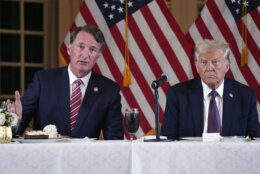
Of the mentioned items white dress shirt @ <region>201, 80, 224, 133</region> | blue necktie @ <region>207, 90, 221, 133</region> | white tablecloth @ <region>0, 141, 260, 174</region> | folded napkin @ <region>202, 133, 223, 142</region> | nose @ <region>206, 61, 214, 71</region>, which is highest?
nose @ <region>206, 61, 214, 71</region>

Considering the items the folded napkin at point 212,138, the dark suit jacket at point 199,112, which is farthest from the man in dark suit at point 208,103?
the folded napkin at point 212,138

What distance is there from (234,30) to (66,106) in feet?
7.35

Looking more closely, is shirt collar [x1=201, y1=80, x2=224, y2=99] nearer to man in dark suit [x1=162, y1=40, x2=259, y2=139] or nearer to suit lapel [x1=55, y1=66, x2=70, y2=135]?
man in dark suit [x1=162, y1=40, x2=259, y2=139]

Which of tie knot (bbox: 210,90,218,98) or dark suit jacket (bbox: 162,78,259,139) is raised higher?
tie knot (bbox: 210,90,218,98)

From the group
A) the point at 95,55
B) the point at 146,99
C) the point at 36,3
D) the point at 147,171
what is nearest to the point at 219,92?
the point at 95,55

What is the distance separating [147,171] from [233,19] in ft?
10.0

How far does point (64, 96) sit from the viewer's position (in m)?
2.92

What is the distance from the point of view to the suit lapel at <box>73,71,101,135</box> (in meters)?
2.85

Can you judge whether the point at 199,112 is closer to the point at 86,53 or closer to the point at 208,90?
the point at 208,90

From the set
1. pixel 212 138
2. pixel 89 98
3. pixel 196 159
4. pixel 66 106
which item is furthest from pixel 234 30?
pixel 196 159

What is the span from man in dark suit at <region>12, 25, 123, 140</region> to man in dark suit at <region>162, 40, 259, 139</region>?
36 centimetres

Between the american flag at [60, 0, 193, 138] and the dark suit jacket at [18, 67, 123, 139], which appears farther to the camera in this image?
the american flag at [60, 0, 193, 138]

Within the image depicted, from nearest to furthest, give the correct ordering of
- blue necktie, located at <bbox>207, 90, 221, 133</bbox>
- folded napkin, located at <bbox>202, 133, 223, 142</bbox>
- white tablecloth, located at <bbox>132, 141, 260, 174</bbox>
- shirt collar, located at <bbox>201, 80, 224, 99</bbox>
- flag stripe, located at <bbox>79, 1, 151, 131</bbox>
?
white tablecloth, located at <bbox>132, 141, 260, 174</bbox> < folded napkin, located at <bbox>202, 133, 223, 142</bbox> < blue necktie, located at <bbox>207, 90, 221, 133</bbox> < shirt collar, located at <bbox>201, 80, 224, 99</bbox> < flag stripe, located at <bbox>79, 1, 151, 131</bbox>

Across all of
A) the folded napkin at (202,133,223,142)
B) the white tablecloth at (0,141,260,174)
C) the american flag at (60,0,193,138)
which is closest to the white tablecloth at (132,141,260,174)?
the white tablecloth at (0,141,260,174)
